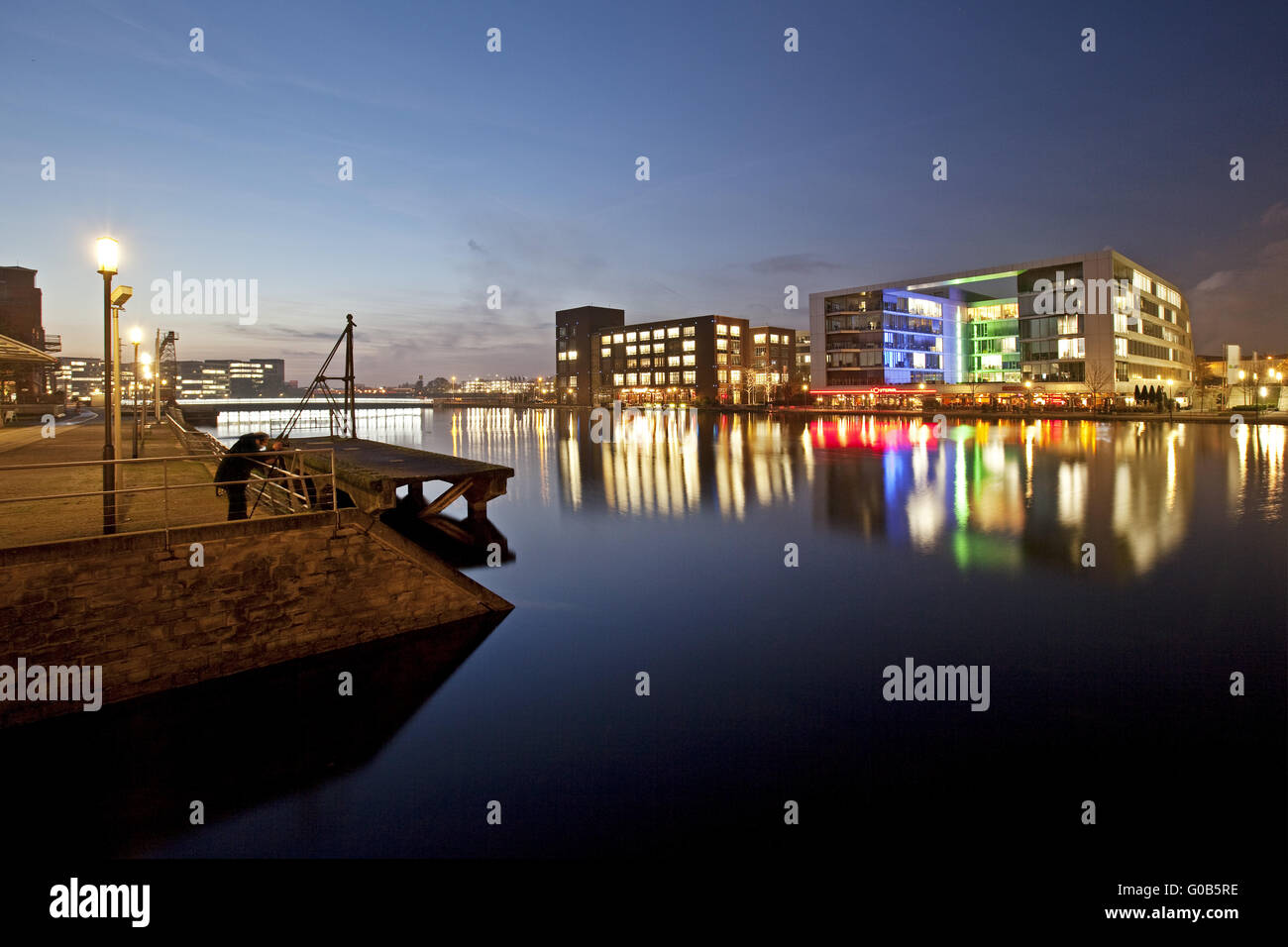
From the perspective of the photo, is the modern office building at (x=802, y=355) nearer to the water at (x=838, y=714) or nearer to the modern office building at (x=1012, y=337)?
the modern office building at (x=1012, y=337)

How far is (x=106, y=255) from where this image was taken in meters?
12.2

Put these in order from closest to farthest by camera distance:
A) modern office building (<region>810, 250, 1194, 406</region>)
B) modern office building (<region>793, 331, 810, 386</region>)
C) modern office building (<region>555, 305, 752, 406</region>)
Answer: modern office building (<region>810, 250, 1194, 406</region>) < modern office building (<region>555, 305, 752, 406</region>) < modern office building (<region>793, 331, 810, 386</region>)

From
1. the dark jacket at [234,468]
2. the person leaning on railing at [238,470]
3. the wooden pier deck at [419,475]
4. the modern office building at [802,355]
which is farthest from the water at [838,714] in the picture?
the modern office building at [802,355]

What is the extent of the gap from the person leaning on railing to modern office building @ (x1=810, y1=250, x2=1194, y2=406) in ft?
339

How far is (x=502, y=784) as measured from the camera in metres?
8.79

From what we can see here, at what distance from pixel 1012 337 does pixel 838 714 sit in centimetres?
13242

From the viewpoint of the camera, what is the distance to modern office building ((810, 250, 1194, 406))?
3654 inches

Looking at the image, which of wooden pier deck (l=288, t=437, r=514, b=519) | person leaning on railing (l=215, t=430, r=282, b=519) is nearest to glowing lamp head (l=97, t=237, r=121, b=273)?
person leaning on railing (l=215, t=430, r=282, b=519)

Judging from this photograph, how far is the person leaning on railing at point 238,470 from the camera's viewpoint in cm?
1214

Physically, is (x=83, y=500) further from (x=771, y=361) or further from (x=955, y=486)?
(x=771, y=361)

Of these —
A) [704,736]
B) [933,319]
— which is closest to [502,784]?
[704,736]

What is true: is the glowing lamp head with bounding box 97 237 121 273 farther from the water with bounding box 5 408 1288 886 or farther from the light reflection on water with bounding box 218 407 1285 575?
the light reflection on water with bounding box 218 407 1285 575

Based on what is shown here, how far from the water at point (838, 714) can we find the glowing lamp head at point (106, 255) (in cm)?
813
